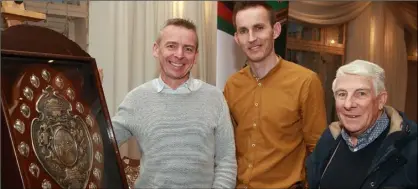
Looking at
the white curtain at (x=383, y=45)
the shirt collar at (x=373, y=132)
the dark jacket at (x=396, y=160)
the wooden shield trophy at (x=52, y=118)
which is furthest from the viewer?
the white curtain at (x=383, y=45)

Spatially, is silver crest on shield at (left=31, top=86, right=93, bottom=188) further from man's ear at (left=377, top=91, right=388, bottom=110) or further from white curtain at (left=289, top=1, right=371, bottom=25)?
white curtain at (left=289, top=1, right=371, bottom=25)

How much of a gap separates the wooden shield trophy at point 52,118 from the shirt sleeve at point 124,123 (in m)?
0.22

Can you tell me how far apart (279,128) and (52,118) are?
0.95 metres

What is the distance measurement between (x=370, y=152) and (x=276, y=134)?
42 cm

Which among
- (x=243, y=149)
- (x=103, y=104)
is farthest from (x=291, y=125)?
(x=103, y=104)

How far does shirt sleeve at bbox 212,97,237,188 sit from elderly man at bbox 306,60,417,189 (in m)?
0.32

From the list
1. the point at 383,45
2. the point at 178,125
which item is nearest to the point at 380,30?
the point at 383,45

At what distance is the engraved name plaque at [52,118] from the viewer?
1.17 metres

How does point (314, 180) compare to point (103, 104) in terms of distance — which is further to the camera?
point (314, 180)

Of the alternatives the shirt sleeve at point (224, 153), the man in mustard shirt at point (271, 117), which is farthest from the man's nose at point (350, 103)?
the shirt sleeve at point (224, 153)

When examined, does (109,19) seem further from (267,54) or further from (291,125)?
(291,125)

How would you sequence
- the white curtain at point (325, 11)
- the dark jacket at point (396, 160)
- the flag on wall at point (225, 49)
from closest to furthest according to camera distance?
the dark jacket at point (396, 160), the flag on wall at point (225, 49), the white curtain at point (325, 11)

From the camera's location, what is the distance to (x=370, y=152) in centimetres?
160

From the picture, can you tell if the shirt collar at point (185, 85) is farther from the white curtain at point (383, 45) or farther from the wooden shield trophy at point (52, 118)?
the white curtain at point (383, 45)
